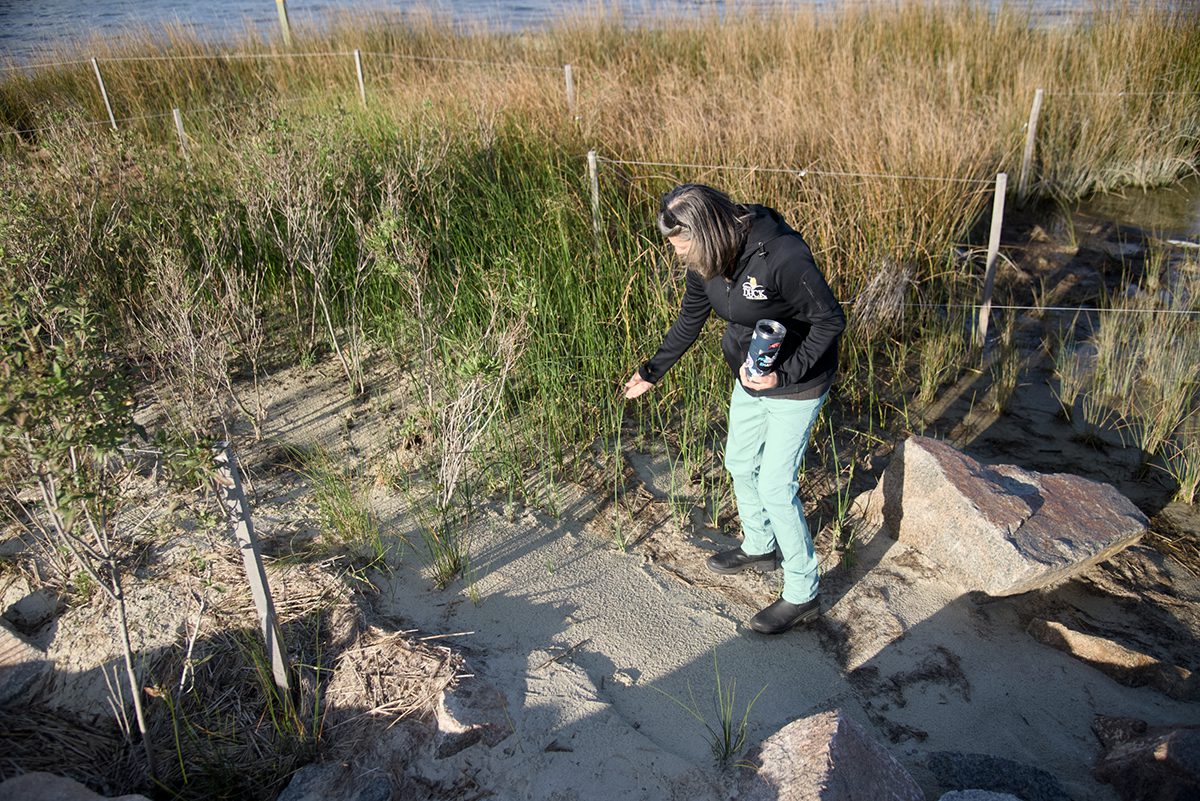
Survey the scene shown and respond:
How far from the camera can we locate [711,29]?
9.03m

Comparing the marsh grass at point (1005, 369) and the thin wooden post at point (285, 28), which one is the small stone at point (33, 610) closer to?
the marsh grass at point (1005, 369)

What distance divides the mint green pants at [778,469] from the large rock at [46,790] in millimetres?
1925

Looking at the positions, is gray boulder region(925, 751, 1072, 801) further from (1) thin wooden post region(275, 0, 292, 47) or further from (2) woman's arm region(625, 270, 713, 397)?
(1) thin wooden post region(275, 0, 292, 47)

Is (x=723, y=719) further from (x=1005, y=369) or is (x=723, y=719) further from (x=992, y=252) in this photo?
(x=992, y=252)

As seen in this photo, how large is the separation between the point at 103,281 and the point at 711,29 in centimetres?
696

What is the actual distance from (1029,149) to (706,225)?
19.2ft

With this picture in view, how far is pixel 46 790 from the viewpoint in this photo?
2.03m

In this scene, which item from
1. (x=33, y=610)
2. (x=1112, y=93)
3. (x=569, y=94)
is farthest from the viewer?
(x=1112, y=93)

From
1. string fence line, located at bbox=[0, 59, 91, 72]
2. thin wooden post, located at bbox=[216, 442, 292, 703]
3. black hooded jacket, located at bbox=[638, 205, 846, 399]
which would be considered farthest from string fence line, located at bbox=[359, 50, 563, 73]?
thin wooden post, located at bbox=[216, 442, 292, 703]

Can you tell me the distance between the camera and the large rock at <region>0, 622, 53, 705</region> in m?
2.47

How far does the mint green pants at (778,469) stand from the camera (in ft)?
8.49

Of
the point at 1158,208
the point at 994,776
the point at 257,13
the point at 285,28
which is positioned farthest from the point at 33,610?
the point at 257,13

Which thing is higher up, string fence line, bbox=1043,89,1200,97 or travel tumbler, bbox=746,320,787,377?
travel tumbler, bbox=746,320,787,377

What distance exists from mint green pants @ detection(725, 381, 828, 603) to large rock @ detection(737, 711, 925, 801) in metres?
0.69
